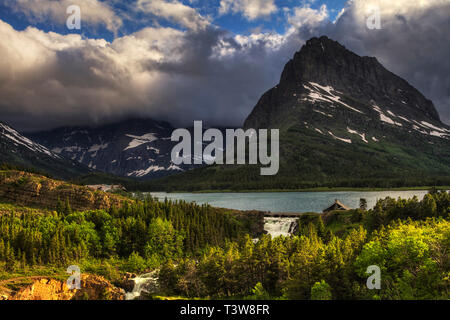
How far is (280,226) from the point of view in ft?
372

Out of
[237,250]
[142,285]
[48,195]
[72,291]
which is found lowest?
[72,291]

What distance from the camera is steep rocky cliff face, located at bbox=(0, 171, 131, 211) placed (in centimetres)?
10550

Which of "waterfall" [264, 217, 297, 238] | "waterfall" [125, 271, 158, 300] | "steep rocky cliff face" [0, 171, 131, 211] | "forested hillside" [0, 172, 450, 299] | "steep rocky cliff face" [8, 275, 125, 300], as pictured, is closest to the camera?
"forested hillside" [0, 172, 450, 299]

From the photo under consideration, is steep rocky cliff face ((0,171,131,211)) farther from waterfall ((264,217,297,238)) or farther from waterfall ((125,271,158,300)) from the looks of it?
waterfall ((264,217,297,238))

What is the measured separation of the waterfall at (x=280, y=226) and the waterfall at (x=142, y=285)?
5334 centimetres

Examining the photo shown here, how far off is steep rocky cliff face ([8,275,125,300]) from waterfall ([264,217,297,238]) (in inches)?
2415

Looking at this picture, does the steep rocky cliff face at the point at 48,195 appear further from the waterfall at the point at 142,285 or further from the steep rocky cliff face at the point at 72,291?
the steep rocky cliff face at the point at 72,291

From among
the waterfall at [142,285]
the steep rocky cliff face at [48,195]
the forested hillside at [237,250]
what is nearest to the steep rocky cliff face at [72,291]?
the waterfall at [142,285]

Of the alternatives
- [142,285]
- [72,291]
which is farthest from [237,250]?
[72,291]

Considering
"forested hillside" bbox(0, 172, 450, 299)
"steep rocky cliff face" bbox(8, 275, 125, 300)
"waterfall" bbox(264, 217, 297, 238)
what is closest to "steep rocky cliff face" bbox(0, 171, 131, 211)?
"forested hillside" bbox(0, 172, 450, 299)

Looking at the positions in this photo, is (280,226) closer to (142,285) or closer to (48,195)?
(142,285)

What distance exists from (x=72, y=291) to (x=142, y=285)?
1195 cm
